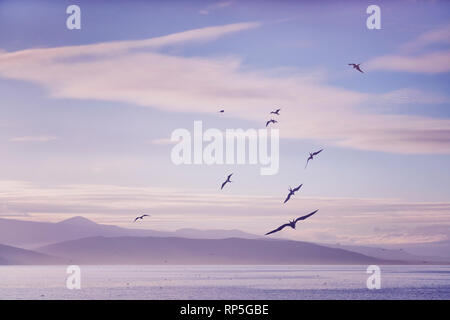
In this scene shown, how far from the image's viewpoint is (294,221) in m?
20.4
